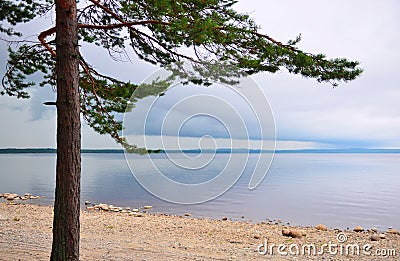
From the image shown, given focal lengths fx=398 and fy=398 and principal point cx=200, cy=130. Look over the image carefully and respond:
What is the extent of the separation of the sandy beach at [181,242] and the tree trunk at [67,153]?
77.5 inches

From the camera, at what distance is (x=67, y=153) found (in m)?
4.15

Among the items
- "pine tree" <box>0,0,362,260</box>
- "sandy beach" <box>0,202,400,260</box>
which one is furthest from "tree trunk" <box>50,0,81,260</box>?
"sandy beach" <box>0,202,400,260</box>

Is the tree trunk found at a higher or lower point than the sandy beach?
higher

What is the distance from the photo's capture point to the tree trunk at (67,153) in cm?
417

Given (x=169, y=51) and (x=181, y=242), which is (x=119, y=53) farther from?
(x=181, y=242)

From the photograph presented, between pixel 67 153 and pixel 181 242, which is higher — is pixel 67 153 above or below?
above

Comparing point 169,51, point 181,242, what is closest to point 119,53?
point 169,51

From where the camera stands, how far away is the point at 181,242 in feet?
25.7

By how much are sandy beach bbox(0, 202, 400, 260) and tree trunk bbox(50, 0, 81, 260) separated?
1969mm

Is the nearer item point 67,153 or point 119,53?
point 67,153

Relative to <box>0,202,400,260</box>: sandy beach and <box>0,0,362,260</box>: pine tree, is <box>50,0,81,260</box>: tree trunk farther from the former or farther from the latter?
<box>0,202,400,260</box>: sandy beach

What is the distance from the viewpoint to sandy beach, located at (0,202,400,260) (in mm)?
6527

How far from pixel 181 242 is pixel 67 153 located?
4.30 metres

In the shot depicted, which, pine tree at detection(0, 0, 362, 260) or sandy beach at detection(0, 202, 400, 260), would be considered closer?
pine tree at detection(0, 0, 362, 260)
